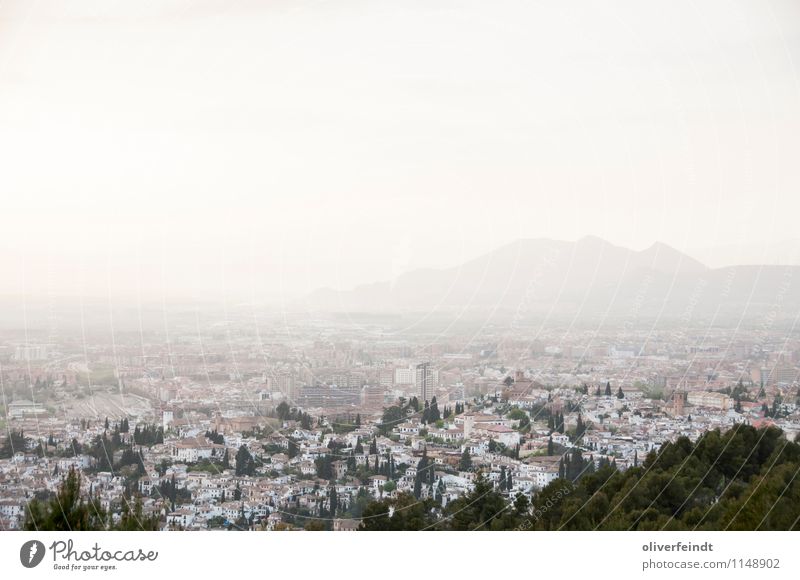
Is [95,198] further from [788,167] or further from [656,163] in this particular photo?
[788,167]

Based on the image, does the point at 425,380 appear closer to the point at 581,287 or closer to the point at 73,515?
the point at 581,287

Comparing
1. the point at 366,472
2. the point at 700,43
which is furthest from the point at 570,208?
the point at 366,472

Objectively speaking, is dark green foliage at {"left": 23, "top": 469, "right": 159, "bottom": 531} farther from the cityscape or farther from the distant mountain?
the distant mountain

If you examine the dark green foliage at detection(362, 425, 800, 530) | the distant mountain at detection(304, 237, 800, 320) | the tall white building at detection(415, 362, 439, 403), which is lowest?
the dark green foliage at detection(362, 425, 800, 530)

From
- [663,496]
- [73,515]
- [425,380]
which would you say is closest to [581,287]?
[425,380]

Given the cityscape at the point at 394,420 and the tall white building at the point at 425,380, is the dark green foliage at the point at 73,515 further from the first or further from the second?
the tall white building at the point at 425,380

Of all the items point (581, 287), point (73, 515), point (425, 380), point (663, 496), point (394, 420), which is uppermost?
point (581, 287)

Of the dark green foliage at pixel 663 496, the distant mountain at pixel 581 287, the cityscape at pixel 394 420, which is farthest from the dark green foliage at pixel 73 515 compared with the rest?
the distant mountain at pixel 581 287

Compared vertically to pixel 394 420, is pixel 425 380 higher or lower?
higher

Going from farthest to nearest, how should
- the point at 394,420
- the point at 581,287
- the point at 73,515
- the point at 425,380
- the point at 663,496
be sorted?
the point at 581,287, the point at 425,380, the point at 394,420, the point at 663,496, the point at 73,515

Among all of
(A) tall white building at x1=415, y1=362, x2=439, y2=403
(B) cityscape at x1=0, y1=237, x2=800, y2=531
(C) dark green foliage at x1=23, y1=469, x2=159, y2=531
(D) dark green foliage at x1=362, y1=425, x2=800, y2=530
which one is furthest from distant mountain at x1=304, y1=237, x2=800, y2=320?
(C) dark green foliage at x1=23, y1=469, x2=159, y2=531
